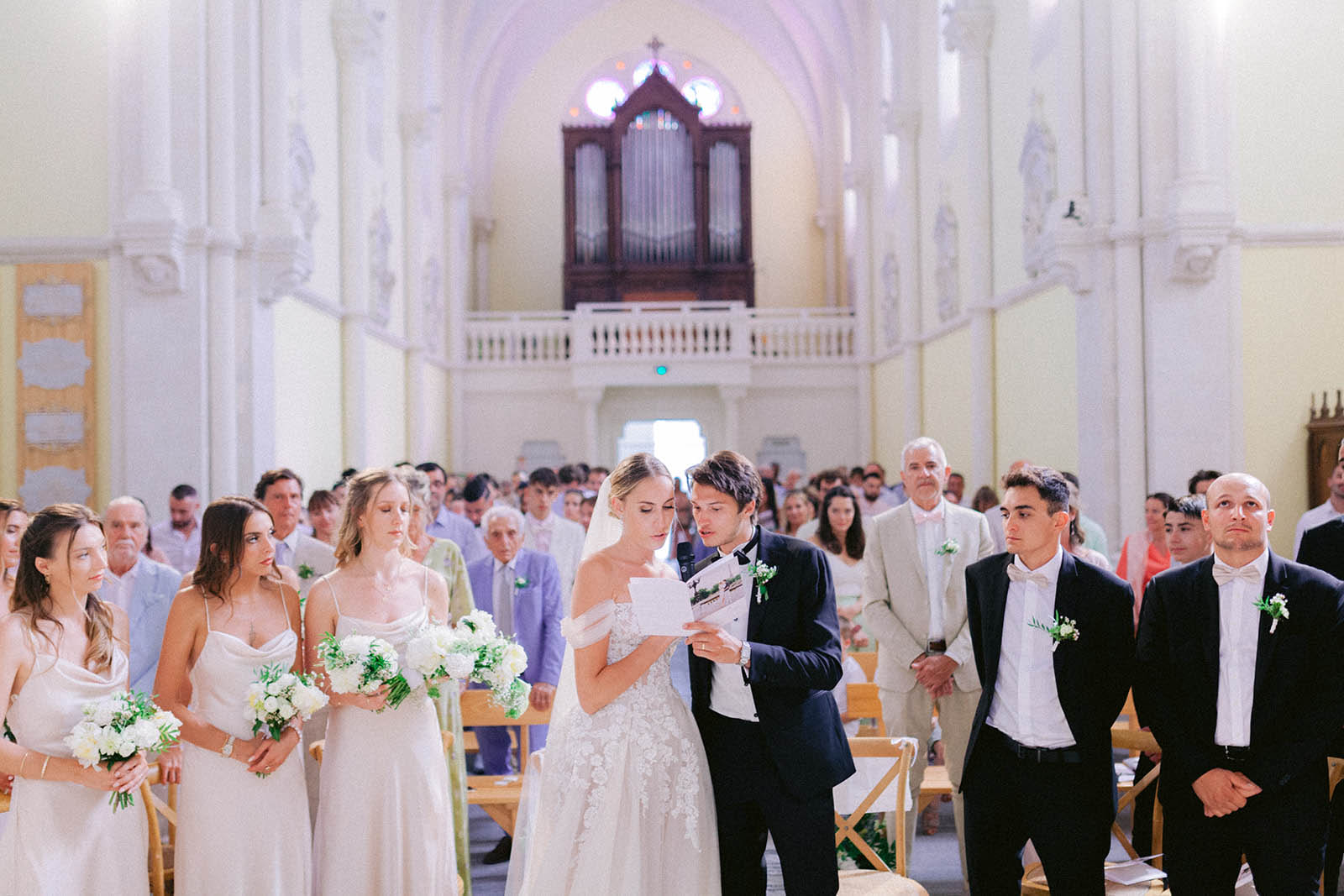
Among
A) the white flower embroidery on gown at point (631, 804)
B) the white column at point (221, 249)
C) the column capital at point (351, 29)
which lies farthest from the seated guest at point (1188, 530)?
the column capital at point (351, 29)

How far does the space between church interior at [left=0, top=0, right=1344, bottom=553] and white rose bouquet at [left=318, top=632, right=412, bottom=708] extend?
5.83m

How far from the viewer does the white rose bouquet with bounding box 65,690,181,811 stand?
3.23 meters

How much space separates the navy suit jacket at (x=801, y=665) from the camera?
3273mm

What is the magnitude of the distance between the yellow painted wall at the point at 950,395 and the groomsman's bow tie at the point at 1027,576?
9.35 m

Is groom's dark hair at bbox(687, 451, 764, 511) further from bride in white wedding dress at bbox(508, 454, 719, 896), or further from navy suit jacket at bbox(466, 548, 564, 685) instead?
navy suit jacket at bbox(466, 548, 564, 685)

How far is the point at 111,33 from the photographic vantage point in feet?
28.7

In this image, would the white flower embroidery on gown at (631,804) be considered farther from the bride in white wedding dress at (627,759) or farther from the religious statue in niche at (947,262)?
the religious statue in niche at (947,262)

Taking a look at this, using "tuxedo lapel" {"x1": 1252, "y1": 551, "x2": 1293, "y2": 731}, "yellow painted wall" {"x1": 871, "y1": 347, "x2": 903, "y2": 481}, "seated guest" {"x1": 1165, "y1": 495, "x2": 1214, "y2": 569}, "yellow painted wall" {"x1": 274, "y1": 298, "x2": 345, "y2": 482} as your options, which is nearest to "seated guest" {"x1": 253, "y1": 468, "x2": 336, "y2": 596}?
"seated guest" {"x1": 1165, "y1": 495, "x2": 1214, "y2": 569}

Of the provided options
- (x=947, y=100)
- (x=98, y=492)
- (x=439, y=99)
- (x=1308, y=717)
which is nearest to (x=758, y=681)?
(x=1308, y=717)

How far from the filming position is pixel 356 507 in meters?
3.82

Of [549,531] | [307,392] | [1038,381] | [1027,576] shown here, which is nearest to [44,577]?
[1027,576]

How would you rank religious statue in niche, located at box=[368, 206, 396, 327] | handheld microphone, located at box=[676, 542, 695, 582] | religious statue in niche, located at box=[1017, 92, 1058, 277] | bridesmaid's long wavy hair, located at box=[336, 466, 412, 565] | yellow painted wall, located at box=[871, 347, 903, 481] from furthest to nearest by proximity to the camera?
1. yellow painted wall, located at box=[871, 347, 903, 481]
2. religious statue in niche, located at box=[368, 206, 396, 327]
3. religious statue in niche, located at box=[1017, 92, 1058, 277]
4. bridesmaid's long wavy hair, located at box=[336, 466, 412, 565]
5. handheld microphone, located at box=[676, 542, 695, 582]

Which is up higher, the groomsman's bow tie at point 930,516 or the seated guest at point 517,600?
the groomsman's bow tie at point 930,516

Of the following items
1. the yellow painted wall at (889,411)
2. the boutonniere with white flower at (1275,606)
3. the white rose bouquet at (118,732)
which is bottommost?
the white rose bouquet at (118,732)
